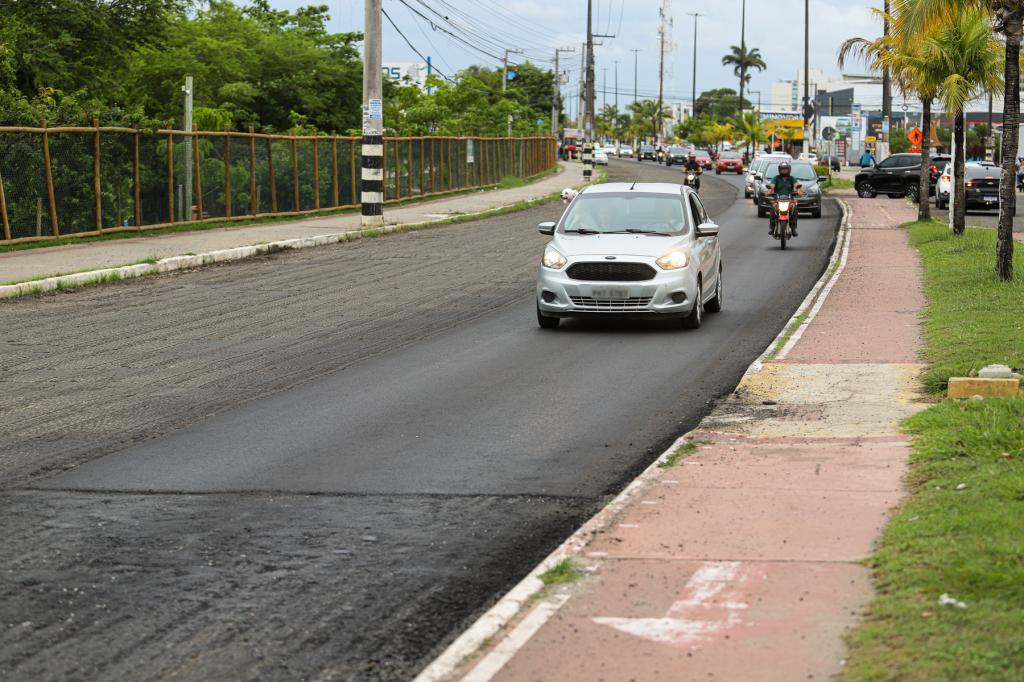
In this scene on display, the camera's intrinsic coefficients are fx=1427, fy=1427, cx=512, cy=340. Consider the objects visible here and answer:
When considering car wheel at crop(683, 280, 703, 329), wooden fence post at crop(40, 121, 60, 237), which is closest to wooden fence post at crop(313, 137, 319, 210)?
wooden fence post at crop(40, 121, 60, 237)

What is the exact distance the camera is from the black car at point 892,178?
5453 cm

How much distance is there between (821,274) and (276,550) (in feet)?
60.2

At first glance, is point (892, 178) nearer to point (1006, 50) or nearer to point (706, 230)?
point (1006, 50)

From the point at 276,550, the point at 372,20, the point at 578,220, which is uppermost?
the point at 372,20

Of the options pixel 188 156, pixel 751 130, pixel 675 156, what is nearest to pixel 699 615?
pixel 188 156

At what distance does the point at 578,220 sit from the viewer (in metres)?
17.5

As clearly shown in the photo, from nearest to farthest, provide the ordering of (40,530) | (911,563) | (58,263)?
(911,563)
(40,530)
(58,263)

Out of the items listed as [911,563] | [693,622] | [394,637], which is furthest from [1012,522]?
[394,637]

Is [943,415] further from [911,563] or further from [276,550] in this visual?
[276,550]

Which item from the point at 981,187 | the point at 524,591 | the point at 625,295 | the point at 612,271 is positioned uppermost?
the point at 981,187

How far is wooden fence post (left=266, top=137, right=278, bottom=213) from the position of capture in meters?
35.1

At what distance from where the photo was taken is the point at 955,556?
6.34 m

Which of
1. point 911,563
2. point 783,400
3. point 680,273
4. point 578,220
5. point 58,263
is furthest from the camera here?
point 58,263

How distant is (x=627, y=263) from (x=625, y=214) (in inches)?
56.5
